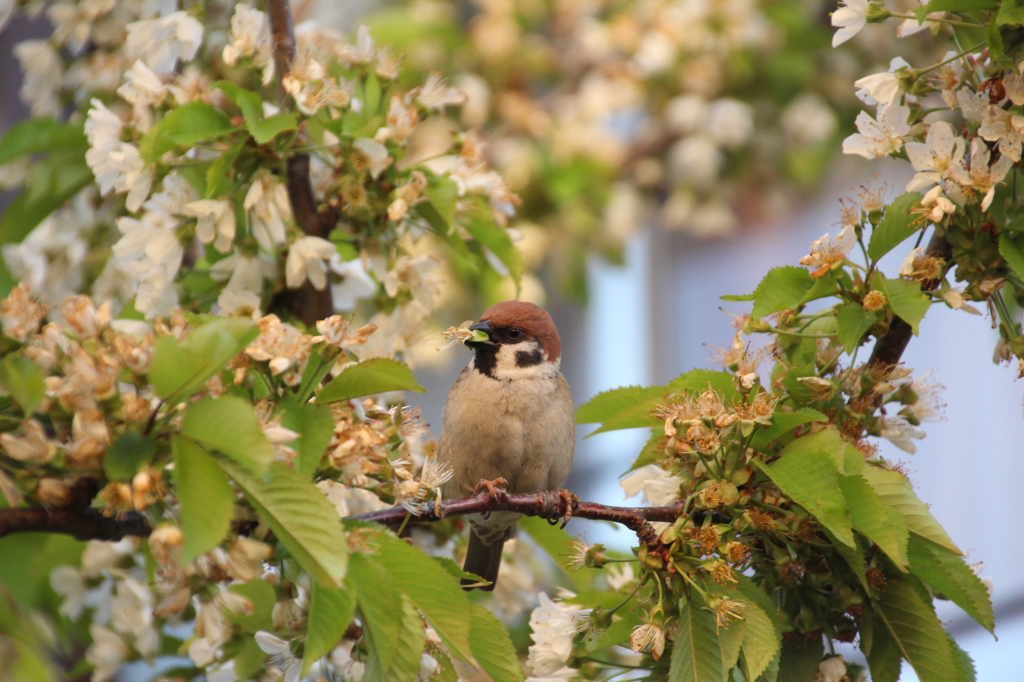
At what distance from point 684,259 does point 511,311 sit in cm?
323

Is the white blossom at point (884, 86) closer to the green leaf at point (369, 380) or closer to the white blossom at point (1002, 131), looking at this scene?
the white blossom at point (1002, 131)

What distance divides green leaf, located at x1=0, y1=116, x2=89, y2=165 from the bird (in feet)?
2.67

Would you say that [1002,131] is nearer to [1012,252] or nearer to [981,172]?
[981,172]

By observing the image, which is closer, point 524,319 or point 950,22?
point 950,22

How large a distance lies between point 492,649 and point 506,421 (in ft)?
2.41

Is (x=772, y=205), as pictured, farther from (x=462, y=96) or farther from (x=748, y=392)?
(x=748, y=392)

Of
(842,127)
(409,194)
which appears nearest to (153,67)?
(409,194)

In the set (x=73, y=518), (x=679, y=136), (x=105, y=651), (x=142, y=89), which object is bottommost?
(x=105, y=651)

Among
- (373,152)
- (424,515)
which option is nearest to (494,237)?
(373,152)

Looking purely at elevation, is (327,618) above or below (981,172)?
below

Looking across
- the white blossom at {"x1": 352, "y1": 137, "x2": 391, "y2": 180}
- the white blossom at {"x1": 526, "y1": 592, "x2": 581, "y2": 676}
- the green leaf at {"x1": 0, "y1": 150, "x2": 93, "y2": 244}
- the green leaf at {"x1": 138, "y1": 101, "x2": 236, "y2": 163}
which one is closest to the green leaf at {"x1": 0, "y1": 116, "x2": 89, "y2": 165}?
the green leaf at {"x1": 0, "y1": 150, "x2": 93, "y2": 244}

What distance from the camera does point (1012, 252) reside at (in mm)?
1206

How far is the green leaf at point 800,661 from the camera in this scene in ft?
4.22

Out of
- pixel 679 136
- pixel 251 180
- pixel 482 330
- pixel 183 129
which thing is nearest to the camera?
pixel 183 129
